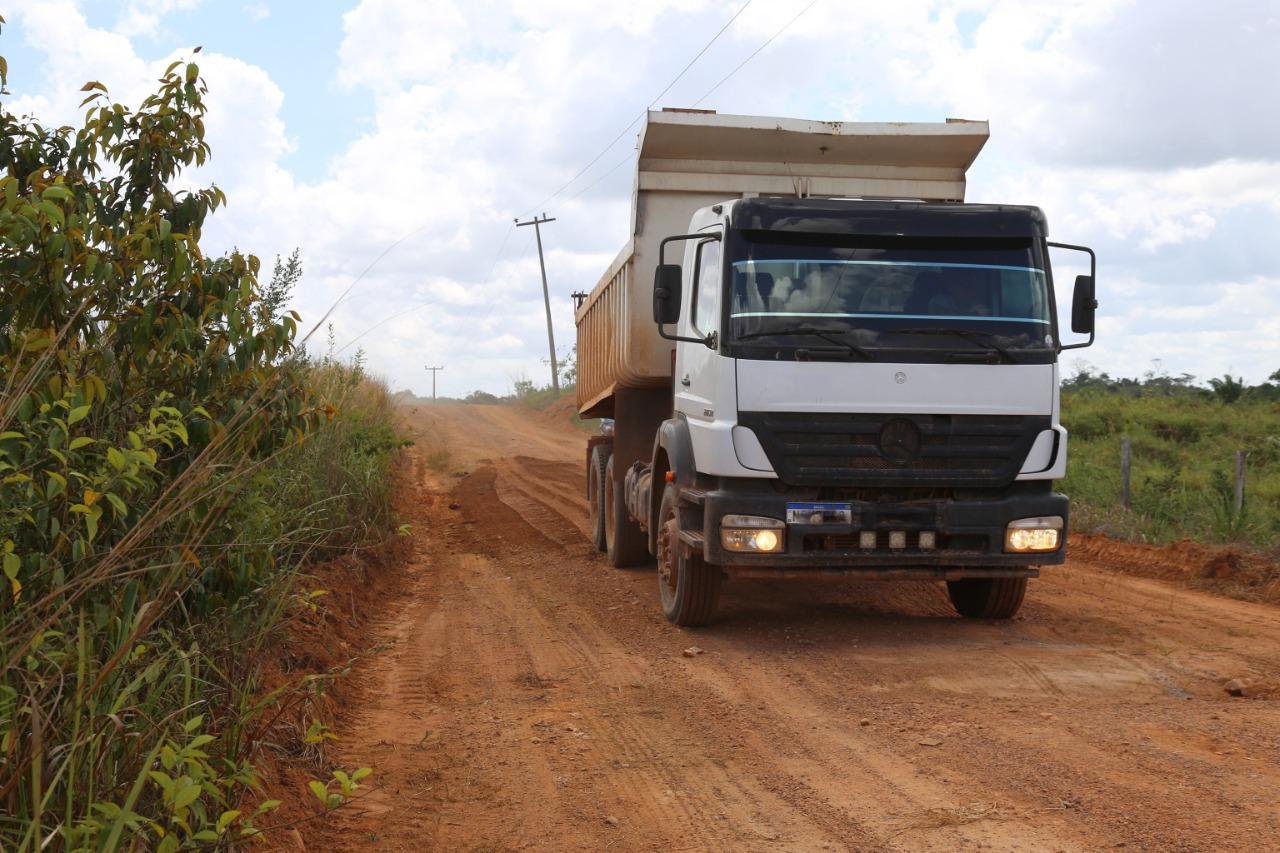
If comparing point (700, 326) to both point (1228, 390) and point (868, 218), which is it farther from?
point (1228, 390)

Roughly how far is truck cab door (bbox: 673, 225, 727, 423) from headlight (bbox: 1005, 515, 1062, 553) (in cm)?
198

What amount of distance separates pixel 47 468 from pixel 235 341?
0.99 m

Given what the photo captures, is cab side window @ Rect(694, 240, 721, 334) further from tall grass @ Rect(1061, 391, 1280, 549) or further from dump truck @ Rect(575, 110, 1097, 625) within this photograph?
tall grass @ Rect(1061, 391, 1280, 549)

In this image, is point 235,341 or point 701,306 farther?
point 701,306

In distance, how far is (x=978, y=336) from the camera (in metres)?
7.19

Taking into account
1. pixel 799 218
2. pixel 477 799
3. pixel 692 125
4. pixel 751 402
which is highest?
pixel 692 125

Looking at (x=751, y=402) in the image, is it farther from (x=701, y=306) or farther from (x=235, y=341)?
(x=235, y=341)

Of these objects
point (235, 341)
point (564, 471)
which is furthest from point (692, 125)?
point (564, 471)

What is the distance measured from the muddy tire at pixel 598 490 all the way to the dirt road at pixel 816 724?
7.27 ft

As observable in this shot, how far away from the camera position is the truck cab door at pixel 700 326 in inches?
291

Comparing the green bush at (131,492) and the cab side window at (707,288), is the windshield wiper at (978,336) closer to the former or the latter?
the cab side window at (707,288)

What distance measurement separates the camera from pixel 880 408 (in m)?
7.03

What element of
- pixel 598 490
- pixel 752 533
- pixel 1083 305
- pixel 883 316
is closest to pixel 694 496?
pixel 752 533

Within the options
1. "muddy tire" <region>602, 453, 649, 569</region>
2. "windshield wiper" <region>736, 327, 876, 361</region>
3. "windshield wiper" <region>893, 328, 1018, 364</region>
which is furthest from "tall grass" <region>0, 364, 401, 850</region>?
"muddy tire" <region>602, 453, 649, 569</region>
